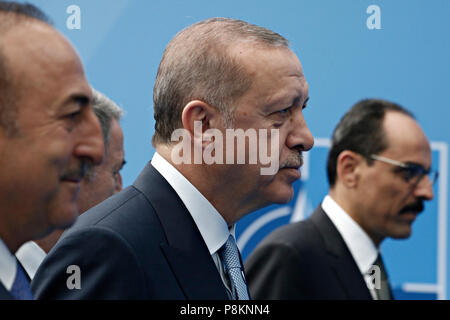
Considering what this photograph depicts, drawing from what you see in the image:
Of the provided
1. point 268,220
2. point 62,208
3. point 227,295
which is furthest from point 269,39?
point 268,220

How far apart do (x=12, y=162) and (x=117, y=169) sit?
4.82 ft

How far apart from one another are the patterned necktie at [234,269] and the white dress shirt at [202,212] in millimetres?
15

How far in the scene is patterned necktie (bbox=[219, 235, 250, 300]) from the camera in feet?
4.75

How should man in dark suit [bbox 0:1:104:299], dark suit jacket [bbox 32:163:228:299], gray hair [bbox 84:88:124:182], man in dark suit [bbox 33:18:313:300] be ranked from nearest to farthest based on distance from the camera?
man in dark suit [bbox 0:1:104:299] → dark suit jacket [bbox 32:163:228:299] → man in dark suit [bbox 33:18:313:300] → gray hair [bbox 84:88:124:182]

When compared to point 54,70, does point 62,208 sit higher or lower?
lower

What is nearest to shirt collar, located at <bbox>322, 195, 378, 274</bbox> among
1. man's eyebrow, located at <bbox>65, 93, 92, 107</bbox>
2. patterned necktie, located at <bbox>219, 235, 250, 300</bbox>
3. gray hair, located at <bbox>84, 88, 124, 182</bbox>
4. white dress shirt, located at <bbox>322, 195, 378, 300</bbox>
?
white dress shirt, located at <bbox>322, 195, 378, 300</bbox>

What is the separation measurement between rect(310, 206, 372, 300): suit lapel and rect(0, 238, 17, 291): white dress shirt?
79 cm

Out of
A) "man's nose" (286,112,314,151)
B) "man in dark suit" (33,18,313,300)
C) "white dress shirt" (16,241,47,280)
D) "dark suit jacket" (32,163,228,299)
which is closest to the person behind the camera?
"dark suit jacket" (32,163,228,299)

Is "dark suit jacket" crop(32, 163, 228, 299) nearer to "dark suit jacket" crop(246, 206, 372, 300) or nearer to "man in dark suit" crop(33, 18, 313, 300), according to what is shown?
"man in dark suit" crop(33, 18, 313, 300)

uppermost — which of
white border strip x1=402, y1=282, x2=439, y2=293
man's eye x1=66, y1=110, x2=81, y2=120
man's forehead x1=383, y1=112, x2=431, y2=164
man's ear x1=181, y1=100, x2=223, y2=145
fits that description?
man's eye x1=66, y1=110, x2=81, y2=120

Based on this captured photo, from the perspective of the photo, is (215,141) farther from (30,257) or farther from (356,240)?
(30,257)
